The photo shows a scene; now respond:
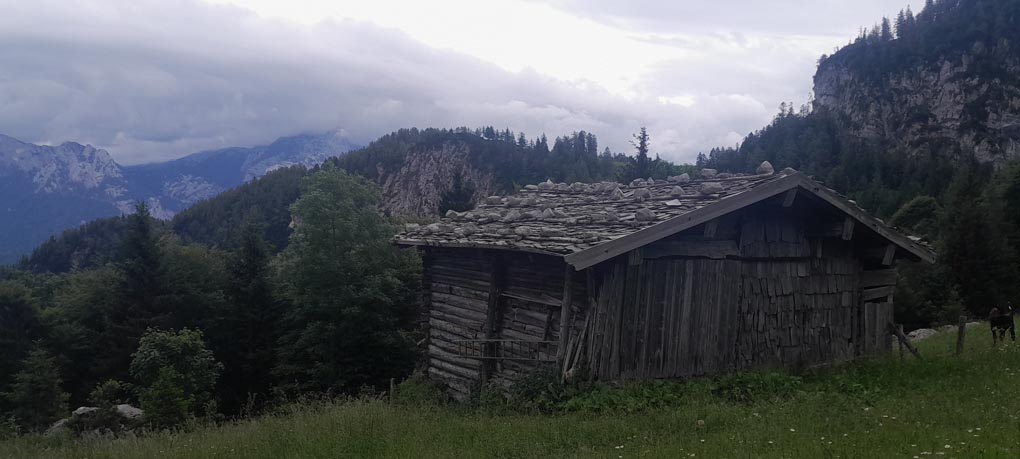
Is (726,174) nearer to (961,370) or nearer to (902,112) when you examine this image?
(961,370)

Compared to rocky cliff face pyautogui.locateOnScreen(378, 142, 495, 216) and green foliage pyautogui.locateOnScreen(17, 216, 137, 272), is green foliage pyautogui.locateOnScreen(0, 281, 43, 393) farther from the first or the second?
rocky cliff face pyautogui.locateOnScreen(378, 142, 495, 216)

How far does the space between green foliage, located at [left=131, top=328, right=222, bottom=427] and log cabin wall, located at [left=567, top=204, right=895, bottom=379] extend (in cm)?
1423

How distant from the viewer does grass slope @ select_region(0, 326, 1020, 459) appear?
20.3 feet

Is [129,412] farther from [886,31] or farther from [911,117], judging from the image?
[886,31]

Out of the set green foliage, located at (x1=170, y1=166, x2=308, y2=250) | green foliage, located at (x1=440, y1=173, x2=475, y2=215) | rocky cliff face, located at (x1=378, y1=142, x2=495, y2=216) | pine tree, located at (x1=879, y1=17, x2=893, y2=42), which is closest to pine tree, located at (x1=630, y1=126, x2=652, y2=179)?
green foliage, located at (x1=440, y1=173, x2=475, y2=215)

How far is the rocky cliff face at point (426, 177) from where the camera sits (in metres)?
166

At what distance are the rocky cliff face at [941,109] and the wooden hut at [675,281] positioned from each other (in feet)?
408

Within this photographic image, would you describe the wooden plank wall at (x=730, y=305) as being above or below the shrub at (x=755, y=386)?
above

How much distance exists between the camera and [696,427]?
741 cm

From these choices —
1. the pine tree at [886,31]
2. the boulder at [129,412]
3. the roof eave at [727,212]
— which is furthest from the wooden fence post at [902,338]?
the pine tree at [886,31]

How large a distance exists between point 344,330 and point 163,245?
13.3 metres

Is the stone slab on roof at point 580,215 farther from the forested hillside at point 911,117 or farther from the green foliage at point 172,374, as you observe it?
the forested hillside at point 911,117

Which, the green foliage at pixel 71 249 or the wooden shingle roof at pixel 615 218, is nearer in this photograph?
the wooden shingle roof at pixel 615 218

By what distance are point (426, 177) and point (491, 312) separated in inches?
6384
